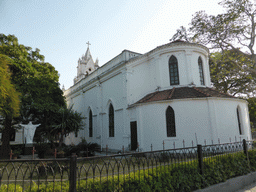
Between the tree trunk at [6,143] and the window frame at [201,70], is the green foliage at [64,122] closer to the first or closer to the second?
the tree trunk at [6,143]

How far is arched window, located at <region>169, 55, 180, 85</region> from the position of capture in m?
16.1

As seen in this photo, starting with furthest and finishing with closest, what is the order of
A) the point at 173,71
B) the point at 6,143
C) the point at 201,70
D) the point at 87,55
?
the point at 87,55
the point at 201,70
the point at 173,71
the point at 6,143

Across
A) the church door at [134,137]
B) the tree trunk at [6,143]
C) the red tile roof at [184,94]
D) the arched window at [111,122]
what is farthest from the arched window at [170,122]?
the tree trunk at [6,143]

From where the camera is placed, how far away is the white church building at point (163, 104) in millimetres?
13117

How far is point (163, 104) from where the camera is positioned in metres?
13.9

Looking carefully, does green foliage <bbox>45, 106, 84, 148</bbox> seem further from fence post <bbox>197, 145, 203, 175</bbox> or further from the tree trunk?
fence post <bbox>197, 145, 203, 175</bbox>

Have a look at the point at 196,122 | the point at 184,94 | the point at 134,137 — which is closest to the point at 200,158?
the point at 196,122

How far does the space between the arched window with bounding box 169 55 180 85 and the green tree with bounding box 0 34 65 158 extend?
38.1 feet

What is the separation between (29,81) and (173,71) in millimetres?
12693

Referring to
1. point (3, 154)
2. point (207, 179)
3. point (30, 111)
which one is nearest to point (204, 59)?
point (207, 179)

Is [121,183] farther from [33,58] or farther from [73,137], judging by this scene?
[73,137]

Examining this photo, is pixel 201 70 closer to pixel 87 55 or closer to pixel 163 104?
pixel 163 104

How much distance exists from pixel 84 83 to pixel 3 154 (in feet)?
43.9

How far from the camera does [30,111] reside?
18.1 metres
